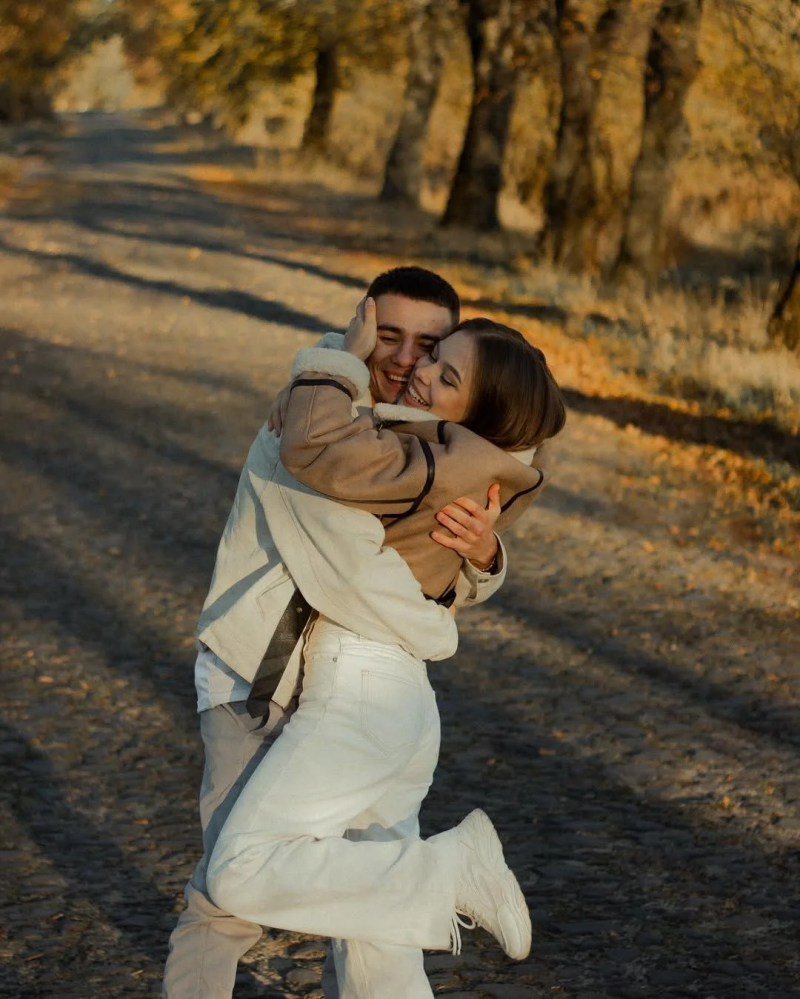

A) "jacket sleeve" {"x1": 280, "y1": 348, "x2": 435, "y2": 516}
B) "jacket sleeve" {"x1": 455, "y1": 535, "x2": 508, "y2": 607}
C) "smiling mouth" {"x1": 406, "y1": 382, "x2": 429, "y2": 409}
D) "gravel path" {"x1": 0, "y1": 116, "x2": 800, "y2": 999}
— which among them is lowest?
"gravel path" {"x1": 0, "y1": 116, "x2": 800, "y2": 999}

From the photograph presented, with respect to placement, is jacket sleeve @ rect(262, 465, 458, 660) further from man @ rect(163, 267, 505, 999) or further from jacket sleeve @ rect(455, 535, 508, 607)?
jacket sleeve @ rect(455, 535, 508, 607)

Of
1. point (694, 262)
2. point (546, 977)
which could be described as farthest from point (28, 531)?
point (694, 262)

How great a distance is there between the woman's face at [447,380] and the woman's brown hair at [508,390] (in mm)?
16

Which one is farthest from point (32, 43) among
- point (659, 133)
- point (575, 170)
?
point (659, 133)

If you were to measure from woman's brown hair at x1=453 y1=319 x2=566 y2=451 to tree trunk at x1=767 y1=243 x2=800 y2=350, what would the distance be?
12.0m

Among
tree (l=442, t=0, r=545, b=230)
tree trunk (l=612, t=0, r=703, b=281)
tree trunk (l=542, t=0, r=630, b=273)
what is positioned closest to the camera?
tree trunk (l=612, t=0, r=703, b=281)

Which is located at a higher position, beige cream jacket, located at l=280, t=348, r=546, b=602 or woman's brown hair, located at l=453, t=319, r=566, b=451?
woman's brown hair, located at l=453, t=319, r=566, b=451

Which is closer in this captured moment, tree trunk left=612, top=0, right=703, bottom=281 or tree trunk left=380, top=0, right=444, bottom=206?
tree trunk left=612, top=0, right=703, bottom=281

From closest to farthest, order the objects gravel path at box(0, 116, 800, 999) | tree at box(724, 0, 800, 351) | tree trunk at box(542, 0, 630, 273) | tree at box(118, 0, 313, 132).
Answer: gravel path at box(0, 116, 800, 999) → tree at box(724, 0, 800, 351) → tree trunk at box(542, 0, 630, 273) → tree at box(118, 0, 313, 132)

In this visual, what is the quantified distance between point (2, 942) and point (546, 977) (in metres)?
1.44

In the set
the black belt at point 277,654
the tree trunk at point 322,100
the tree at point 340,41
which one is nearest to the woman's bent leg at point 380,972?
the black belt at point 277,654

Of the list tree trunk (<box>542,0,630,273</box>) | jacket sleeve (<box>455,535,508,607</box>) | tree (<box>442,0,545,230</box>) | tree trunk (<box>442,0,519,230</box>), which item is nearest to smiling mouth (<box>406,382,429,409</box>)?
jacket sleeve (<box>455,535,508,607</box>)

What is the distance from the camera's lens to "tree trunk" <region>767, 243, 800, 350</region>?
48.4 ft

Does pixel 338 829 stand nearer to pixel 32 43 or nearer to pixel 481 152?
pixel 481 152
